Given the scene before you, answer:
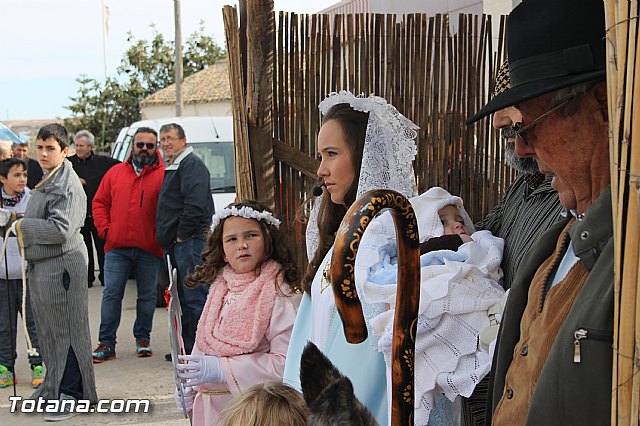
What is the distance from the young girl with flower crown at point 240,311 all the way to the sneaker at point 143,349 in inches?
148

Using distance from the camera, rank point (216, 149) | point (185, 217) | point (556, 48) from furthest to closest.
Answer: point (216, 149) < point (185, 217) < point (556, 48)

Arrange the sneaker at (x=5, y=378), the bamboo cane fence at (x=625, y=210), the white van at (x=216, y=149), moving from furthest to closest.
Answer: the white van at (x=216, y=149)
the sneaker at (x=5, y=378)
the bamboo cane fence at (x=625, y=210)

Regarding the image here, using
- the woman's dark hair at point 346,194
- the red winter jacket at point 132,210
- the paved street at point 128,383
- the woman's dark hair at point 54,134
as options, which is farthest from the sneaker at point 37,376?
the woman's dark hair at point 346,194

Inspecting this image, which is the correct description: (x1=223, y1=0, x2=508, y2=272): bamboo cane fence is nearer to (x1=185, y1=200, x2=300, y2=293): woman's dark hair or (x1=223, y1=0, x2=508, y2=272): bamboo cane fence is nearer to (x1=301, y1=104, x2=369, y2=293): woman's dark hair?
(x1=185, y1=200, x2=300, y2=293): woman's dark hair

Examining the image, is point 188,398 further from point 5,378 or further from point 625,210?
point 5,378

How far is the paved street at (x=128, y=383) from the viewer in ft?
18.3

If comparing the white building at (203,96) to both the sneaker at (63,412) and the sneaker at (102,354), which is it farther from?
the sneaker at (63,412)

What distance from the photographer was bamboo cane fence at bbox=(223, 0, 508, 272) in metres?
4.30

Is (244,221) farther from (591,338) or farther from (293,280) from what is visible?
(591,338)

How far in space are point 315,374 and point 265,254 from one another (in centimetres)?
239

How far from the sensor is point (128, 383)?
6422 millimetres

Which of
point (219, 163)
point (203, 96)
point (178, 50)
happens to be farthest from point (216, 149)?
point (203, 96)

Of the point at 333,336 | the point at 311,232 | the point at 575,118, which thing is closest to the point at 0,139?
the point at 311,232

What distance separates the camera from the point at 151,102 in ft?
95.9
